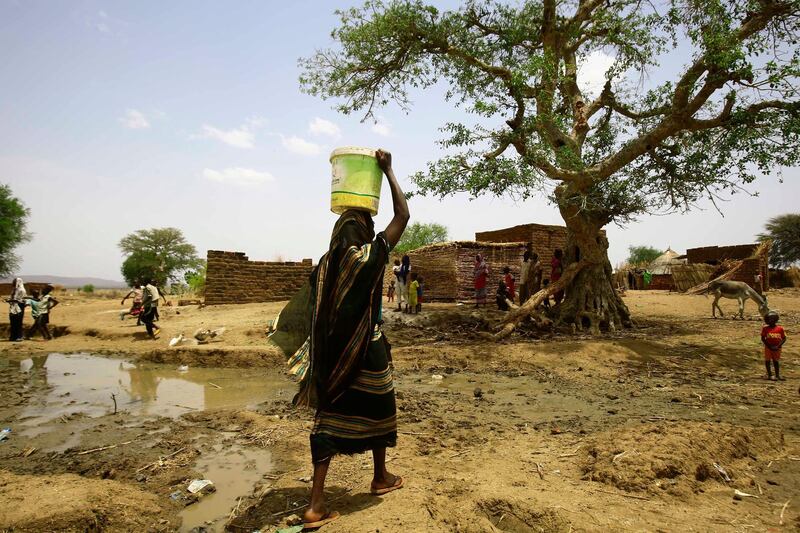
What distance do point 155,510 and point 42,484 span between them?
859 millimetres

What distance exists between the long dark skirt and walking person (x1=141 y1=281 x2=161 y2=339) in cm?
987

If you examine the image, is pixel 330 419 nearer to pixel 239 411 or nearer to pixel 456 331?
pixel 239 411

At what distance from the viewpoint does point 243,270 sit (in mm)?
16766

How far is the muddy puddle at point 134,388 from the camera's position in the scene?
5.51m

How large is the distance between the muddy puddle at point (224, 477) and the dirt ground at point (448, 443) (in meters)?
0.02

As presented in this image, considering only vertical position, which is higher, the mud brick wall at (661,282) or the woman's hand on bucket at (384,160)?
the woman's hand on bucket at (384,160)

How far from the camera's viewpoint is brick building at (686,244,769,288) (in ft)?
67.5

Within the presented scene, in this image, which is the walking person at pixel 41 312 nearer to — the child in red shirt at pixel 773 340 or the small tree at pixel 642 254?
the child in red shirt at pixel 773 340

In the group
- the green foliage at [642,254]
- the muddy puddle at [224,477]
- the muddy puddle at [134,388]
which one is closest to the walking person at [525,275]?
the muddy puddle at [134,388]

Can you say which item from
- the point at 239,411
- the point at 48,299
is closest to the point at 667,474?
the point at 239,411

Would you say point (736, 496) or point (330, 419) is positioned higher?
point (330, 419)

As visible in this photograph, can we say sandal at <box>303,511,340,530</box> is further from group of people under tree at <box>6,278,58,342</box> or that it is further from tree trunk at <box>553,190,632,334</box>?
group of people under tree at <box>6,278,58,342</box>

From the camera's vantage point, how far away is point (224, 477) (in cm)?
344

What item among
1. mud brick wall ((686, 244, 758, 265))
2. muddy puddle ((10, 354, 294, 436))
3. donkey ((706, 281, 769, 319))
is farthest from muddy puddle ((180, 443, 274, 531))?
mud brick wall ((686, 244, 758, 265))
